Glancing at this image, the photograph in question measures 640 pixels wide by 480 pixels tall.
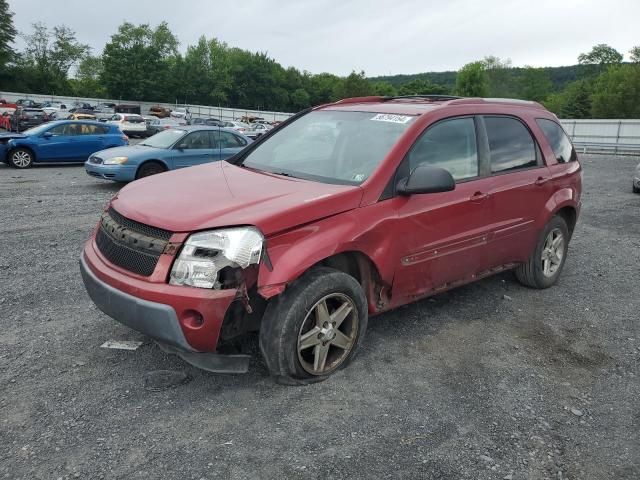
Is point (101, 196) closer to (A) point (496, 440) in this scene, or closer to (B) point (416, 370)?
(B) point (416, 370)

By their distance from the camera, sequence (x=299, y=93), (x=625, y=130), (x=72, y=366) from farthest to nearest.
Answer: (x=299, y=93), (x=625, y=130), (x=72, y=366)

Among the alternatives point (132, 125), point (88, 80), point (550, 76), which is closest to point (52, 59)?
point (88, 80)

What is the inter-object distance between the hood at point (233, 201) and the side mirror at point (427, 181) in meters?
0.37

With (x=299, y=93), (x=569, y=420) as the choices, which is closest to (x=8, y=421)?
(x=569, y=420)

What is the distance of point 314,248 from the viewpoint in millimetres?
3293

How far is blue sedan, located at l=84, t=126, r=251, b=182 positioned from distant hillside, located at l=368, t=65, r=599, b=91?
11325cm

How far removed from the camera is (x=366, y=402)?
335cm

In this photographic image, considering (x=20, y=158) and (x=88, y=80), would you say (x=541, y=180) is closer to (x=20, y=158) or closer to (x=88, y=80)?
(x=20, y=158)

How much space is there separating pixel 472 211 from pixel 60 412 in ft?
10.6

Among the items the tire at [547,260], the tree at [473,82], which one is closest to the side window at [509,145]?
the tire at [547,260]

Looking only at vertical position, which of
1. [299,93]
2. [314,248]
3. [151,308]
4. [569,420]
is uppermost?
A: [299,93]

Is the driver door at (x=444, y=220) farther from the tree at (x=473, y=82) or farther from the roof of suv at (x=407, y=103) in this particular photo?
the tree at (x=473, y=82)

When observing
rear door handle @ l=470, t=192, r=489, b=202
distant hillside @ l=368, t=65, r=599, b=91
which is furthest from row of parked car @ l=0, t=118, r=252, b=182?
distant hillside @ l=368, t=65, r=599, b=91

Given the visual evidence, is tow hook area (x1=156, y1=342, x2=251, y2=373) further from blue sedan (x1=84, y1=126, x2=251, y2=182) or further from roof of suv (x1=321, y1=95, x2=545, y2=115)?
blue sedan (x1=84, y1=126, x2=251, y2=182)
